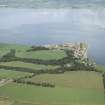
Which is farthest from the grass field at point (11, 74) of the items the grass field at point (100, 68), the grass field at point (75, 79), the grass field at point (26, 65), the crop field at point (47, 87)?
the grass field at point (100, 68)

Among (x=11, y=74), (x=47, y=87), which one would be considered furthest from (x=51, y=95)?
(x=11, y=74)

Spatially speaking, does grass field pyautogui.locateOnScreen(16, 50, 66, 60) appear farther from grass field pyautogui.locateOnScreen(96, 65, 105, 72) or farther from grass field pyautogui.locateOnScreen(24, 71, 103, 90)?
grass field pyautogui.locateOnScreen(24, 71, 103, 90)

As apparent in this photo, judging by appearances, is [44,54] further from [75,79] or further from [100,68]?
[75,79]

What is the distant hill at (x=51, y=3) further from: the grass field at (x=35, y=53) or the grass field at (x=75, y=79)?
the grass field at (x=75, y=79)

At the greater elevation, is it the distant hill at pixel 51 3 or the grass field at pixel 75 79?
the distant hill at pixel 51 3

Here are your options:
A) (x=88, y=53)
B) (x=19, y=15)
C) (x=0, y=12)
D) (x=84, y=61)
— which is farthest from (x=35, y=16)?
(x=84, y=61)

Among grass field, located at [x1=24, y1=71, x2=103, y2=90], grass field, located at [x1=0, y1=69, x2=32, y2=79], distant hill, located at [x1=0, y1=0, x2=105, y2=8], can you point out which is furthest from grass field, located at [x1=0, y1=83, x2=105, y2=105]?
distant hill, located at [x1=0, y1=0, x2=105, y2=8]
